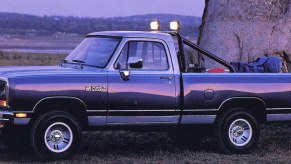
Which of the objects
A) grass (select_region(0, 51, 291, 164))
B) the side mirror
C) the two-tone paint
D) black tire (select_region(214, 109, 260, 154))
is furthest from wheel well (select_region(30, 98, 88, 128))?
black tire (select_region(214, 109, 260, 154))

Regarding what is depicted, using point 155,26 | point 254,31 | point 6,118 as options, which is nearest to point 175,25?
point 155,26

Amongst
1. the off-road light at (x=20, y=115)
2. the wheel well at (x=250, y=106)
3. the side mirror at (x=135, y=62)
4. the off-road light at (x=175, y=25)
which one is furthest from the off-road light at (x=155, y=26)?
the off-road light at (x=20, y=115)

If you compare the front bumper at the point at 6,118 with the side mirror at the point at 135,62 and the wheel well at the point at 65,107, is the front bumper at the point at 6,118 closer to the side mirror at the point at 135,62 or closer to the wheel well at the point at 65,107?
the wheel well at the point at 65,107

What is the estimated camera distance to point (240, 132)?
41.7 ft

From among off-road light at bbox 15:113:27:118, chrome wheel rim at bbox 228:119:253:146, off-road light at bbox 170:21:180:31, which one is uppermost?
off-road light at bbox 170:21:180:31

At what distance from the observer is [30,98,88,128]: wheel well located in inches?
445

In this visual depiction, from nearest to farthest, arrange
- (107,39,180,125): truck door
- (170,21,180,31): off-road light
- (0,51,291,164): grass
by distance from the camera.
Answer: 1. (107,39,180,125): truck door
2. (0,51,291,164): grass
3. (170,21,180,31): off-road light

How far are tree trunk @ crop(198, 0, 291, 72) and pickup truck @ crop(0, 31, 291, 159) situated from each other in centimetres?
322

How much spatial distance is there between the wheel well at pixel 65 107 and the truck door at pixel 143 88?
356 mm

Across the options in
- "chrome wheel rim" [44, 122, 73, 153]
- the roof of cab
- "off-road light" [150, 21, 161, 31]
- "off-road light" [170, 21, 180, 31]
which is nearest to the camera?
"chrome wheel rim" [44, 122, 73, 153]

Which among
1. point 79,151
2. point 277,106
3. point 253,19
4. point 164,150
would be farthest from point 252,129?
point 253,19

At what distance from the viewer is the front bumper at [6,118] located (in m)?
11.1

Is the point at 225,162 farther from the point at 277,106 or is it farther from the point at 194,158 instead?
the point at 277,106

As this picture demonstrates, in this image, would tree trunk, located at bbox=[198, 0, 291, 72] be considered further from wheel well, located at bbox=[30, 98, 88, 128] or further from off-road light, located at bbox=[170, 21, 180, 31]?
wheel well, located at bbox=[30, 98, 88, 128]
